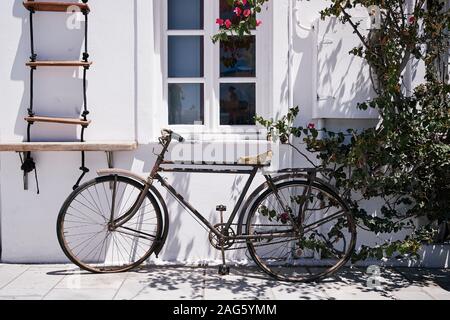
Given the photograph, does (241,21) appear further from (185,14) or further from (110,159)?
(110,159)

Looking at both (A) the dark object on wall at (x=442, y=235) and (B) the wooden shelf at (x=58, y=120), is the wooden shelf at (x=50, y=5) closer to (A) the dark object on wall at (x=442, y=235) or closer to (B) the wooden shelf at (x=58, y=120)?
(B) the wooden shelf at (x=58, y=120)

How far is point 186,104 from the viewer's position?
18.7ft

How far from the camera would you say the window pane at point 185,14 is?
5.65m

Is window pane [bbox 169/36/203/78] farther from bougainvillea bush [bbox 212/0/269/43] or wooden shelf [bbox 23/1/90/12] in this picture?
wooden shelf [bbox 23/1/90/12]

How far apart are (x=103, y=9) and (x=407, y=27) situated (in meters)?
2.79

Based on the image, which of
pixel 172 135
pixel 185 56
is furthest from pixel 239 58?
pixel 172 135

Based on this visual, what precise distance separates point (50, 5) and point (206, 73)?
5.19 ft

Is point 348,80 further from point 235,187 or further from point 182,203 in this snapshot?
point 182,203

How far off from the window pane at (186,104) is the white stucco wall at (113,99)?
279 millimetres

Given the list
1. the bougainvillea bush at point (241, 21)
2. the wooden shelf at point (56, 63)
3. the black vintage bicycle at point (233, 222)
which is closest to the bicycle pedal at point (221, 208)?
the black vintage bicycle at point (233, 222)

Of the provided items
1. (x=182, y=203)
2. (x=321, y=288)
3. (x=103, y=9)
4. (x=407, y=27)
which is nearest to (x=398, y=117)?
(x=407, y=27)

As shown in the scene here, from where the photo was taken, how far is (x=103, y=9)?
5.33 metres

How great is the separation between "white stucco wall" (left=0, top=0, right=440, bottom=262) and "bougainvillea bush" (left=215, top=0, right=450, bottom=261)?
25 centimetres
